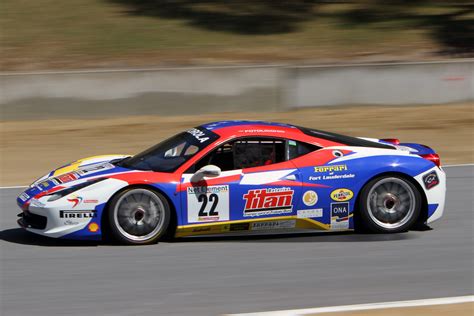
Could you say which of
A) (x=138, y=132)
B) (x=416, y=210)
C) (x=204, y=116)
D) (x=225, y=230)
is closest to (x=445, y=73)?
(x=204, y=116)

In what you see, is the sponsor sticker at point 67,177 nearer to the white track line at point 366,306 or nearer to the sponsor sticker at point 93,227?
the sponsor sticker at point 93,227

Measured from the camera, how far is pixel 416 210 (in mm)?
8258

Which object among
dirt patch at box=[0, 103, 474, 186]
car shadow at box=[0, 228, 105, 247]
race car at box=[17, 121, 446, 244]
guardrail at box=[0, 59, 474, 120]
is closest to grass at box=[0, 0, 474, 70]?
guardrail at box=[0, 59, 474, 120]

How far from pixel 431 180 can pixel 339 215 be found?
41.2 inches

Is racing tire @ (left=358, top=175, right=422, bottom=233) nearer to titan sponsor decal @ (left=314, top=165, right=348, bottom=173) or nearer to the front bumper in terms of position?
titan sponsor decal @ (left=314, top=165, right=348, bottom=173)

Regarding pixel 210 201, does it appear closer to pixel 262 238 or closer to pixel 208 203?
pixel 208 203

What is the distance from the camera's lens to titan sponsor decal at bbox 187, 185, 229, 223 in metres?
7.79

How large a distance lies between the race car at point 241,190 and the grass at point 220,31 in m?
12.1

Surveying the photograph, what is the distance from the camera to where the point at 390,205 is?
823 centimetres

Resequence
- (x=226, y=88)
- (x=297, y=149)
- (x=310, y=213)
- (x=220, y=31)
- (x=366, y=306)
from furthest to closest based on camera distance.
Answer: (x=220, y=31)
(x=226, y=88)
(x=297, y=149)
(x=310, y=213)
(x=366, y=306)

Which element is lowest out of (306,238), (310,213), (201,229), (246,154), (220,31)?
(306,238)

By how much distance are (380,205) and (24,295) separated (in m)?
3.64

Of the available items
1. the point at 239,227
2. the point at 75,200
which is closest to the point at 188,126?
the point at 239,227

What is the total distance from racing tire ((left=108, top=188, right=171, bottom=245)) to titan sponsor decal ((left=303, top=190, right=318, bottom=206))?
1333mm
